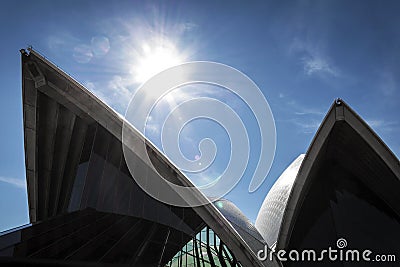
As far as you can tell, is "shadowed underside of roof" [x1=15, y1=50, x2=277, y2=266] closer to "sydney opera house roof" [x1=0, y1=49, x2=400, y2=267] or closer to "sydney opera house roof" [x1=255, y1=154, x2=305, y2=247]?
"sydney opera house roof" [x1=0, y1=49, x2=400, y2=267]

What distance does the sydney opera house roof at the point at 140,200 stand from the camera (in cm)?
805

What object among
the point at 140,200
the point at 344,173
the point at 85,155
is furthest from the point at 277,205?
the point at 85,155

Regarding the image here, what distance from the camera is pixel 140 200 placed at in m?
12.4

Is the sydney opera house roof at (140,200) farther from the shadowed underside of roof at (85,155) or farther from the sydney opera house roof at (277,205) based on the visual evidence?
the sydney opera house roof at (277,205)

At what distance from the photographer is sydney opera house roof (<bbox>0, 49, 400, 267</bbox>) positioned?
26.4 ft

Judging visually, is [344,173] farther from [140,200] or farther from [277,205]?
[140,200]

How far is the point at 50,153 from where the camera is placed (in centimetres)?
1330

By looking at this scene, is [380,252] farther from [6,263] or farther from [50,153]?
[50,153]

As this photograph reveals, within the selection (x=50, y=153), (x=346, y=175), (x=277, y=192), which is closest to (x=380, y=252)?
(x=346, y=175)

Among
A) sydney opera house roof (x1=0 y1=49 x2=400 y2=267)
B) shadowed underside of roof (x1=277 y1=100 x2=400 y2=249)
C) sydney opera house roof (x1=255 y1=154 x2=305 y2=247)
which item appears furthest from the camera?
sydney opera house roof (x1=255 y1=154 x2=305 y2=247)

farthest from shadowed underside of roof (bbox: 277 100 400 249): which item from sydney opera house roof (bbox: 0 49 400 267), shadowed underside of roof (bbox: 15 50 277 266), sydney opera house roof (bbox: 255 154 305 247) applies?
shadowed underside of roof (bbox: 15 50 277 266)

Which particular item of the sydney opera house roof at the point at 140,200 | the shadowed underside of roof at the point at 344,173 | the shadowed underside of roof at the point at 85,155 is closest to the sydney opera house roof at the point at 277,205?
the shadowed underside of roof at the point at 344,173

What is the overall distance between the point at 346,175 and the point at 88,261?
48.5 ft

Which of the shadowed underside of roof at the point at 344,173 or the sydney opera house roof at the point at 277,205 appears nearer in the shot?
the shadowed underside of roof at the point at 344,173
